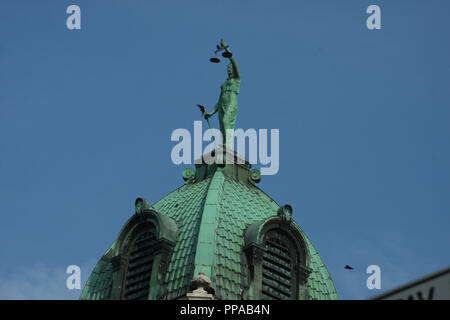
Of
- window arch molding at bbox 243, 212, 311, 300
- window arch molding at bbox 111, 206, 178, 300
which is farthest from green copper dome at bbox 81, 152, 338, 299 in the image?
window arch molding at bbox 243, 212, 311, 300

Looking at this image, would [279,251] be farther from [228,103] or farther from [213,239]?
[228,103]

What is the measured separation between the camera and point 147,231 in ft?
158

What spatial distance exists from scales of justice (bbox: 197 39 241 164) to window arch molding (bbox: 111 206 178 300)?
6279 mm

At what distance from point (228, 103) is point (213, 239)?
954 cm

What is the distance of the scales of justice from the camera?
53.1 metres

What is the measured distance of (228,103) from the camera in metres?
53.5

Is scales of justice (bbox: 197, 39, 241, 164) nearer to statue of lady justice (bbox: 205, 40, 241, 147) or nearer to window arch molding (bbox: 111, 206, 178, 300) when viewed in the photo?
statue of lady justice (bbox: 205, 40, 241, 147)

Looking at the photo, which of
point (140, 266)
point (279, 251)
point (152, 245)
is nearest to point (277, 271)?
point (279, 251)

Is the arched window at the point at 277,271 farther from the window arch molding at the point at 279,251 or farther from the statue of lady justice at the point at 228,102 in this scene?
the statue of lady justice at the point at 228,102

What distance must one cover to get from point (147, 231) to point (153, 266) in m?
2.28

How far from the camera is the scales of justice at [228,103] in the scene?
174 feet
